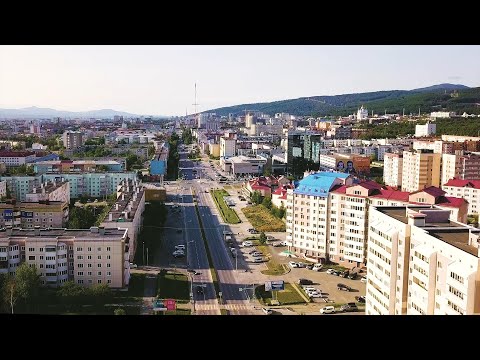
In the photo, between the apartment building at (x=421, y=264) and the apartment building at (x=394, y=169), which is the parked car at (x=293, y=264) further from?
the apartment building at (x=394, y=169)

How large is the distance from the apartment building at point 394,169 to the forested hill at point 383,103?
43.3 feet

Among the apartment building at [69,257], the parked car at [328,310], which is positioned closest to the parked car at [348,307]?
the parked car at [328,310]

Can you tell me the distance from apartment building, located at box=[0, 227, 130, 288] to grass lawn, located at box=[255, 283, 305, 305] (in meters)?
1.20

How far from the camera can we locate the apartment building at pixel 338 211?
540cm

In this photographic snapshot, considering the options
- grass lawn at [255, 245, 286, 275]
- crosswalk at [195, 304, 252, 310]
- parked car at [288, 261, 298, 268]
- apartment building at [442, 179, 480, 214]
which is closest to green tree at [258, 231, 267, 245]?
grass lawn at [255, 245, 286, 275]

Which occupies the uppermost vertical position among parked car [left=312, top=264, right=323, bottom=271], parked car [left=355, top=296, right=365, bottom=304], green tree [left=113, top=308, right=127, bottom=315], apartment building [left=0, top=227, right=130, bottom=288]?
apartment building [left=0, top=227, right=130, bottom=288]

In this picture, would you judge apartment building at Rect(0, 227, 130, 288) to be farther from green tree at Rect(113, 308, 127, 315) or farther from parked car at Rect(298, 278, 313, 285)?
parked car at Rect(298, 278, 313, 285)

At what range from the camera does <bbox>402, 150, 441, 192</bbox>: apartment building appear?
31.1 feet

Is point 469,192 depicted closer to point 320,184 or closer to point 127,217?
point 320,184

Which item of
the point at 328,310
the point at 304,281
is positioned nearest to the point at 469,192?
the point at 304,281

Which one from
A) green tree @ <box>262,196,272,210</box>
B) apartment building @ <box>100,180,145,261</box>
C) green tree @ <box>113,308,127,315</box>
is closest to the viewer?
green tree @ <box>113,308,127,315</box>
